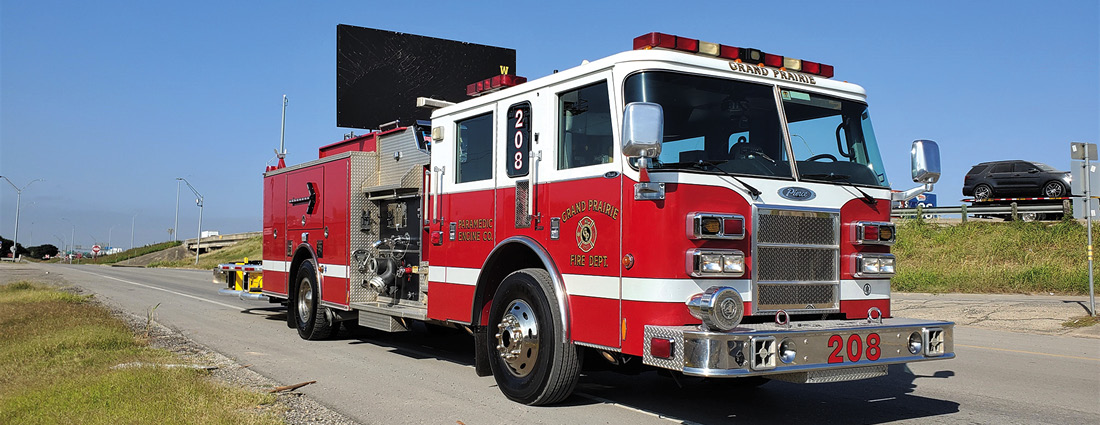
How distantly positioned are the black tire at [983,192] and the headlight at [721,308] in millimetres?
28231

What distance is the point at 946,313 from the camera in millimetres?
16656

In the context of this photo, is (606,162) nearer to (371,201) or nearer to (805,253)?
(805,253)

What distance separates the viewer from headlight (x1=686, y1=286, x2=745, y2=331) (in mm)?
5566

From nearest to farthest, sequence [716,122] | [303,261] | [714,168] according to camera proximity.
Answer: [714,168] → [716,122] → [303,261]

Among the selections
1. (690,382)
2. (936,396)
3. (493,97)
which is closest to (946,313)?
(936,396)

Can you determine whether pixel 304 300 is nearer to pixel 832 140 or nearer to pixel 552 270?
pixel 552 270

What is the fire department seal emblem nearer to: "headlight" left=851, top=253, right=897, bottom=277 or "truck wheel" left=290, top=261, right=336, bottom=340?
"headlight" left=851, top=253, right=897, bottom=277

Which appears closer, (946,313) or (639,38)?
(639,38)

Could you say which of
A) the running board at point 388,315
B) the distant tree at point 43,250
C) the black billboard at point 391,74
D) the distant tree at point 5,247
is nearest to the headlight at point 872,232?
the running board at point 388,315

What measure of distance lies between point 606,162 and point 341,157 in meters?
5.70

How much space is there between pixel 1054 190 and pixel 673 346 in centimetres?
2809

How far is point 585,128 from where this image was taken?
6863mm

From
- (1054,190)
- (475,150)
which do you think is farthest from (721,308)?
(1054,190)

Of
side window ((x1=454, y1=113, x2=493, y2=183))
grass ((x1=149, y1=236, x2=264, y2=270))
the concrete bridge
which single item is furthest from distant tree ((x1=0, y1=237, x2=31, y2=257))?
side window ((x1=454, y1=113, x2=493, y2=183))
